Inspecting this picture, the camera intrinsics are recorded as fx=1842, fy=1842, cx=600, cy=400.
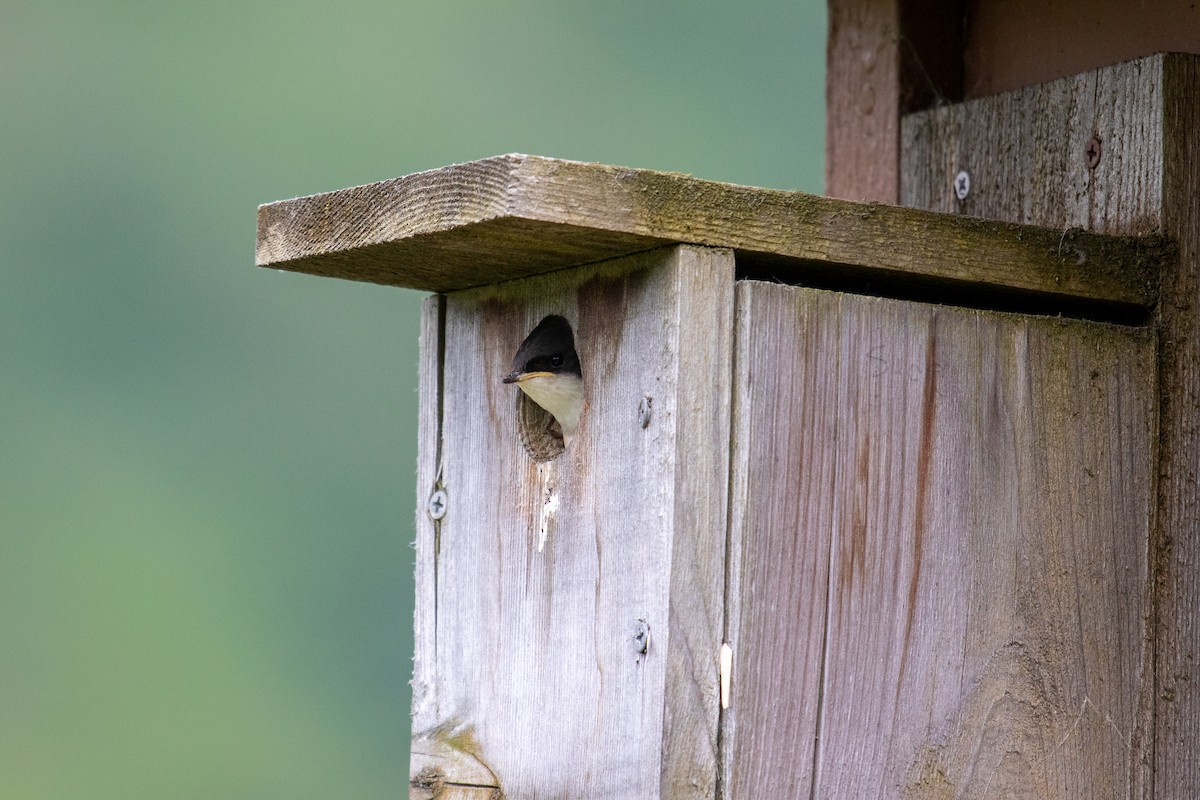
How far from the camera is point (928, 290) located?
2328 millimetres

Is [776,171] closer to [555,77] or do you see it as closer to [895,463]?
[555,77]

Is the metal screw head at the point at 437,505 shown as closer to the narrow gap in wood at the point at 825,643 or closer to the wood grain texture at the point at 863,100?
the narrow gap in wood at the point at 825,643

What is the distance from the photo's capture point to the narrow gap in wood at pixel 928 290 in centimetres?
222

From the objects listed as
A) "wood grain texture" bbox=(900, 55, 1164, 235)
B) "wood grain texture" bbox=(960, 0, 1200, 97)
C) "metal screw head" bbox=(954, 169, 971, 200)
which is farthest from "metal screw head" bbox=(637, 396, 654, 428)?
"wood grain texture" bbox=(960, 0, 1200, 97)

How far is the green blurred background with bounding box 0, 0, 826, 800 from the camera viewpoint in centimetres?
1119

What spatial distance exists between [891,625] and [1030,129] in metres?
0.83

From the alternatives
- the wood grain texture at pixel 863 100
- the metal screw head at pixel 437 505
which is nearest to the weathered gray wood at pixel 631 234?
the metal screw head at pixel 437 505

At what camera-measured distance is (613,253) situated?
2.21 meters

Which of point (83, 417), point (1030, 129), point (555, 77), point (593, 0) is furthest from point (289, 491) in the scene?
point (1030, 129)

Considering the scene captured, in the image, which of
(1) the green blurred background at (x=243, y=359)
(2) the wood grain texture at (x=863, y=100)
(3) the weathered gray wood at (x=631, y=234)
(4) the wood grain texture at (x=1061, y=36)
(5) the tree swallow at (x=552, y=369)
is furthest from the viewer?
(1) the green blurred background at (x=243, y=359)

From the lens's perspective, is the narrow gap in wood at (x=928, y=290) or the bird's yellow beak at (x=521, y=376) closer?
the narrow gap in wood at (x=928, y=290)

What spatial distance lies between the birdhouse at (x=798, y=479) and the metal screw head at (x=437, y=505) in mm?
17

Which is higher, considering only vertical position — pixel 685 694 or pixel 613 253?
pixel 613 253

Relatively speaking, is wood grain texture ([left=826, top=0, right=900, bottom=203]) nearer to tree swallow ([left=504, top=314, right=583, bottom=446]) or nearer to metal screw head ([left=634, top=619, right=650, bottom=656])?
tree swallow ([left=504, top=314, right=583, bottom=446])
